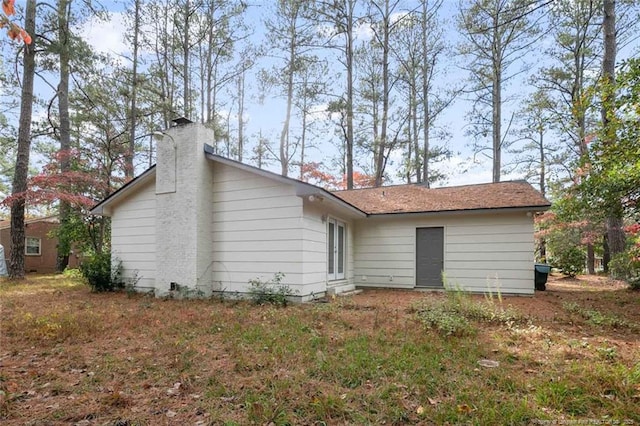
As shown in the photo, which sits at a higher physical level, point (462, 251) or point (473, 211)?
point (473, 211)

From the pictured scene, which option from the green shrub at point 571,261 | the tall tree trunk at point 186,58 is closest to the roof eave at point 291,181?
the tall tree trunk at point 186,58

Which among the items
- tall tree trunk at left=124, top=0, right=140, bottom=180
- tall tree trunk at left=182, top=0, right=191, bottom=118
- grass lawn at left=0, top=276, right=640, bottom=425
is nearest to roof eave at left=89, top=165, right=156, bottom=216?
grass lawn at left=0, top=276, right=640, bottom=425

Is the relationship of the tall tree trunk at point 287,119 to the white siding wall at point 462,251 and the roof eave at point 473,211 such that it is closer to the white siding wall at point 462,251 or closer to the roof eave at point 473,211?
the white siding wall at point 462,251

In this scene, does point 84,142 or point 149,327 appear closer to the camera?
point 149,327

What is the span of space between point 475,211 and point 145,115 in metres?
15.9

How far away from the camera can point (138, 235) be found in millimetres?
9453

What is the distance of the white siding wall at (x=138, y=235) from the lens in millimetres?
9195

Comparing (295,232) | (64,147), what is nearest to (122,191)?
(295,232)

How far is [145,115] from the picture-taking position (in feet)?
54.2

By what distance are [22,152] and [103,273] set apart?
5.72 m

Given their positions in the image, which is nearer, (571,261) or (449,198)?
(449,198)

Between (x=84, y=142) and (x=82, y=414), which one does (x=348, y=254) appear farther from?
(x=84, y=142)

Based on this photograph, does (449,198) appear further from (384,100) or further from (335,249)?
(384,100)

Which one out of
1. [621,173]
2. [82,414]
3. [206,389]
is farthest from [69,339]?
[621,173]
